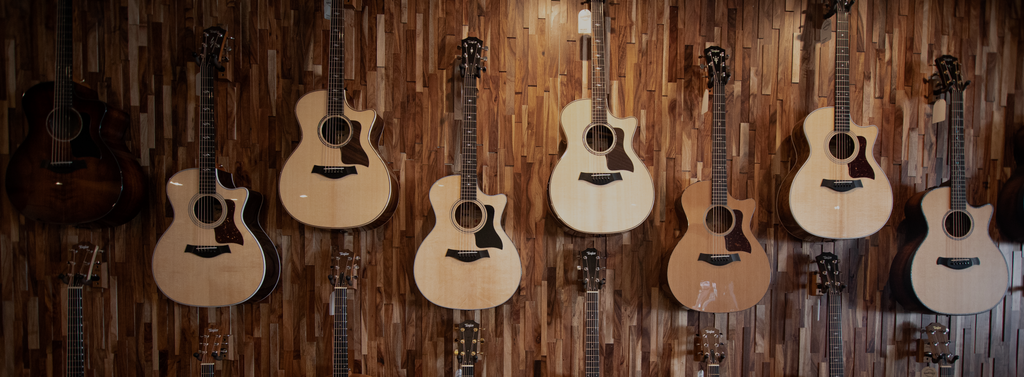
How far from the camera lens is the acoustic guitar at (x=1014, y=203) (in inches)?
86.4

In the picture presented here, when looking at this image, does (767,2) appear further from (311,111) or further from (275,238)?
(275,238)

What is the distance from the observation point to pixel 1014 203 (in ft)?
7.25

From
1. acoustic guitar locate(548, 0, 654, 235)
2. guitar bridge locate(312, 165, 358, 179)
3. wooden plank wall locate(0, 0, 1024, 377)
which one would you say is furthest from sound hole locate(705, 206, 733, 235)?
guitar bridge locate(312, 165, 358, 179)

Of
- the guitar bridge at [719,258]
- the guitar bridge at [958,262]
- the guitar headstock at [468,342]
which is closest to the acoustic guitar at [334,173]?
the guitar headstock at [468,342]

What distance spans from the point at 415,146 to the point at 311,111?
54 centimetres

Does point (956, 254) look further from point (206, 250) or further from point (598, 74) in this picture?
point (206, 250)

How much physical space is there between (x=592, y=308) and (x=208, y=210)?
2.03 metres

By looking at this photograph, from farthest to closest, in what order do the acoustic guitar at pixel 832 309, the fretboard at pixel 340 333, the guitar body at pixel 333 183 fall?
the acoustic guitar at pixel 832 309 < the fretboard at pixel 340 333 < the guitar body at pixel 333 183

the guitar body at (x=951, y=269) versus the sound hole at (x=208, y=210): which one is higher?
the sound hole at (x=208, y=210)

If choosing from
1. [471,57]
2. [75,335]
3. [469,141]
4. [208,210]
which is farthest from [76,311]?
[471,57]

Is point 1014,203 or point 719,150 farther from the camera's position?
point 1014,203

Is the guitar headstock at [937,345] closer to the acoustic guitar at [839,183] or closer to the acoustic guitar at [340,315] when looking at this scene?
the acoustic guitar at [839,183]

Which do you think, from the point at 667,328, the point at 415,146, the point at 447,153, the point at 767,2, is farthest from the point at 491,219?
the point at 767,2

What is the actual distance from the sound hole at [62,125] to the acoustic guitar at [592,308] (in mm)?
2648
